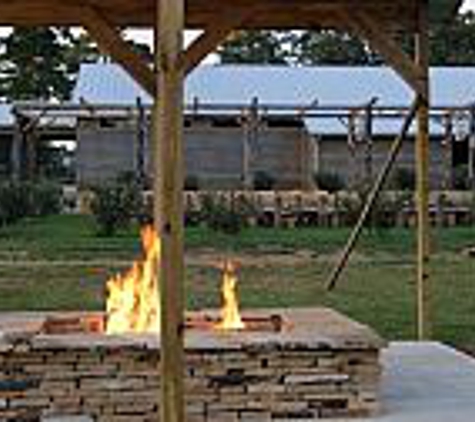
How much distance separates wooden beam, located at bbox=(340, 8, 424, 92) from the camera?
32.4 feet

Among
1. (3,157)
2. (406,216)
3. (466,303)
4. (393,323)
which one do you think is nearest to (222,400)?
(393,323)

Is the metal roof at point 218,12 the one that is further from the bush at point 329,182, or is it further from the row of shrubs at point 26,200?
the bush at point 329,182

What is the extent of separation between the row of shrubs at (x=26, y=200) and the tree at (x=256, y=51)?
108 feet

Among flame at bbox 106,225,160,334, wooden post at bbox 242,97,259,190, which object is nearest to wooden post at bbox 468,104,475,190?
wooden post at bbox 242,97,259,190

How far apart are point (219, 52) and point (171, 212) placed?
2244 inches

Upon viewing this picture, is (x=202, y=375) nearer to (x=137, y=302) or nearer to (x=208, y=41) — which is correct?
(x=137, y=302)

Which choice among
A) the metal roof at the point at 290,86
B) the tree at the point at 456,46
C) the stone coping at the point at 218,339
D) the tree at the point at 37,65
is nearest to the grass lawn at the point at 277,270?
the stone coping at the point at 218,339

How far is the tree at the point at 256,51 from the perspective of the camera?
66750mm

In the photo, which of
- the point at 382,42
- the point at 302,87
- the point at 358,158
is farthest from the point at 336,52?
the point at 382,42

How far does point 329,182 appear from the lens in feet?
106

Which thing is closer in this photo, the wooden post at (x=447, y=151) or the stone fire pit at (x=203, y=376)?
the stone fire pit at (x=203, y=376)

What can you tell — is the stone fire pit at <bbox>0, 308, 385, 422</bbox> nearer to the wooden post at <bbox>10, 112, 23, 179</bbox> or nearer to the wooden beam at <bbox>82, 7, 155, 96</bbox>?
the wooden beam at <bbox>82, 7, 155, 96</bbox>

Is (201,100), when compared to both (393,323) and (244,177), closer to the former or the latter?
(244,177)

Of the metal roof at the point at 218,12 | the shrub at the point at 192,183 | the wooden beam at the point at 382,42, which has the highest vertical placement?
the metal roof at the point at 218,12
